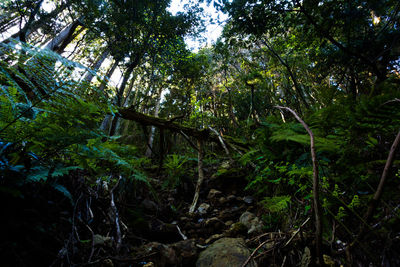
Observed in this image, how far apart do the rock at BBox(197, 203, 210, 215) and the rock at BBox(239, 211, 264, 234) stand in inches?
27.3

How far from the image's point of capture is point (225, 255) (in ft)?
4.18

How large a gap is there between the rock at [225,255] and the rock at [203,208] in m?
1.12

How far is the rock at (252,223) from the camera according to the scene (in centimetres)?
174

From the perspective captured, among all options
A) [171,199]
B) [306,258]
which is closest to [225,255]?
[306,258]

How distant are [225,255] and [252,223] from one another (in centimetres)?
74

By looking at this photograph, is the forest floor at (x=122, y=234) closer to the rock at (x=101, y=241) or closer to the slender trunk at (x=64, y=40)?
the rock at (x=101, y=241)

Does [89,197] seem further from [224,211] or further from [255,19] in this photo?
[255,19]

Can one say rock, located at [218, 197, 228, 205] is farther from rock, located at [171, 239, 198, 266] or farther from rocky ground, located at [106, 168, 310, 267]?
rock, located at [171, 239, 198, 266]

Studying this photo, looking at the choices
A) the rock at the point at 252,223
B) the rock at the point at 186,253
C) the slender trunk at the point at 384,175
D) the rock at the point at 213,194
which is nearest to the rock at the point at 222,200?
the rock at the point at 213,194

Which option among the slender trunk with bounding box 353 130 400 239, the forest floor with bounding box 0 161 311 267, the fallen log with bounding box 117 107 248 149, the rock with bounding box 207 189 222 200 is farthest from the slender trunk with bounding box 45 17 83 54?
the slender trunk with bounding box 353 130 400 239

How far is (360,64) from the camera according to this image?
344 cm

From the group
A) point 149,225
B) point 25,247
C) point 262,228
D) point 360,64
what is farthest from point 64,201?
point 360,64

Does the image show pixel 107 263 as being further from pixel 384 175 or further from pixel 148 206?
pixel 384 175

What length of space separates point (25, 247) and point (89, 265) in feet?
1.12
